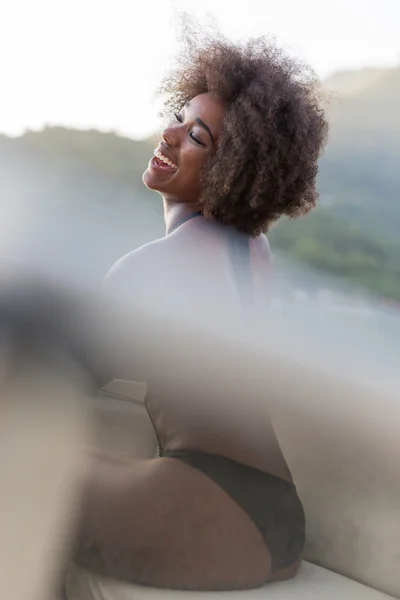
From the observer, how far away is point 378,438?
25.6 inches

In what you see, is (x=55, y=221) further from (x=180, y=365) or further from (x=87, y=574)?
(x=87, y=574)

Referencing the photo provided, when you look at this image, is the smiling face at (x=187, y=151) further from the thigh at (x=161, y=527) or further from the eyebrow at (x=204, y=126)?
the thigh at (x=161, y=527)

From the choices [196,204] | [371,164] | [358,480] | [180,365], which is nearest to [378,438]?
[358,480]

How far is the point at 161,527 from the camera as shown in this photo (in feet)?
1.98

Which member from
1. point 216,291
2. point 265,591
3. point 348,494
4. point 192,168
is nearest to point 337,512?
point 348,494

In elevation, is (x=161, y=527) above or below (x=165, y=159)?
below

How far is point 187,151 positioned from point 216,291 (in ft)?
0.68

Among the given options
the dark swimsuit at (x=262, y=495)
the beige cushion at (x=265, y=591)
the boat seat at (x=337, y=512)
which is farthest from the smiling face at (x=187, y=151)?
the beige cushion at (x=265, y=591)

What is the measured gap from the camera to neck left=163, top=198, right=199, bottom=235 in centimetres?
77

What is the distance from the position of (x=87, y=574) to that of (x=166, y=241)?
1.05 feet

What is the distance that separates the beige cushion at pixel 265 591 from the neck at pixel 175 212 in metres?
0.37

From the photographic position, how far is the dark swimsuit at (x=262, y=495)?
62 cm

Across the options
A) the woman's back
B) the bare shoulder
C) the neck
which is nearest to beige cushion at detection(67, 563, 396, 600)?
the woman's back

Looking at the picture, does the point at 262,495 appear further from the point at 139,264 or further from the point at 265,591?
the point at 139,264
